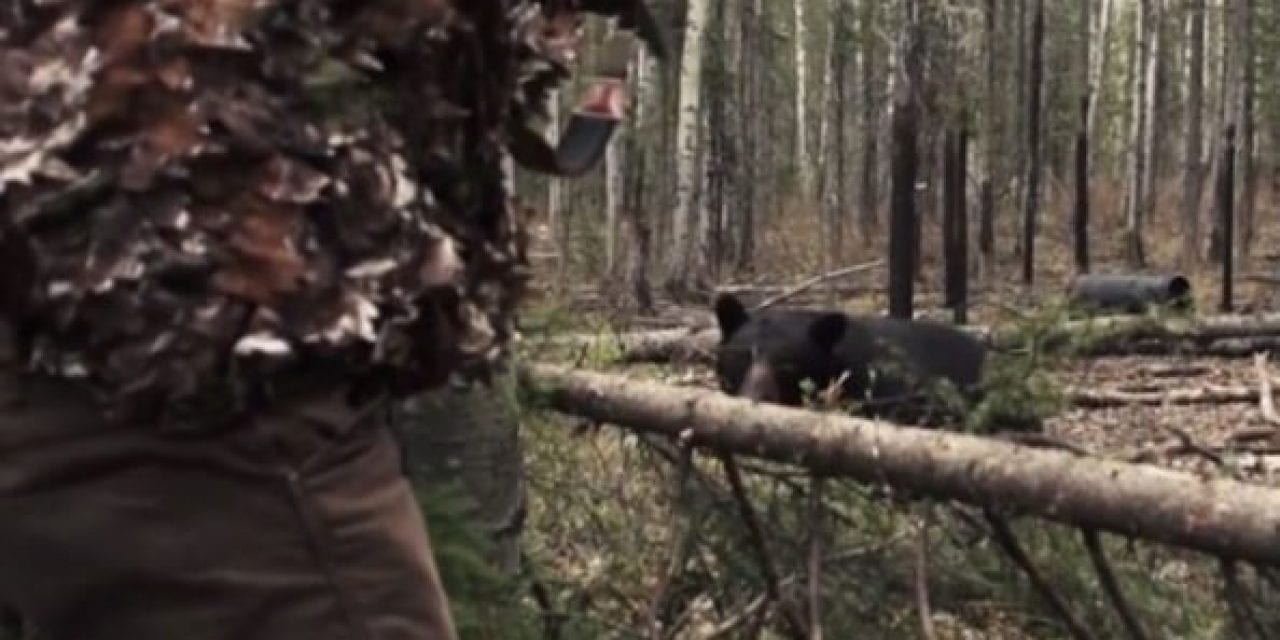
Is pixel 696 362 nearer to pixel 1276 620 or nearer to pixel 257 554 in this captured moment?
pixel 1276 620

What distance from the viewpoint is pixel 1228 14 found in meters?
39.4

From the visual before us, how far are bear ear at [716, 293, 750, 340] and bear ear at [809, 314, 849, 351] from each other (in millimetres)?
716

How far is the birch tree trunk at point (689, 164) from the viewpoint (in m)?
22.5

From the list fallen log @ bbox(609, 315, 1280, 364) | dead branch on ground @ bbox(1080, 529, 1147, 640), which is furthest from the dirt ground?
dead branch on ground @ bbox(1080, 529, 1147, 640)

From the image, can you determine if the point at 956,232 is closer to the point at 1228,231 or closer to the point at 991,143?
the point at 1228,231

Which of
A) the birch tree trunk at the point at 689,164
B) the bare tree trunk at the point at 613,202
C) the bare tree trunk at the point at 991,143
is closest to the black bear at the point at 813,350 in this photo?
the birch tree trunk at the point at 689,164

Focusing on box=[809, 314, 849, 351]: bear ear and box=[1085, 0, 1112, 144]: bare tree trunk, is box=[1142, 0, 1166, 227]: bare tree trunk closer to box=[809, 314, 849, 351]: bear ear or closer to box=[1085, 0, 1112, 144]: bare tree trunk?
box=[1085, 0, 1112, 144]: bare tree trunk

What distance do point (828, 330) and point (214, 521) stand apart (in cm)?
889

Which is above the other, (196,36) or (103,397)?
(196,36)

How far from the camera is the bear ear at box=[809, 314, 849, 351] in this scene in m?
10.6

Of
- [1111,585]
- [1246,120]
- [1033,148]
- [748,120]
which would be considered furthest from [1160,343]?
[748,120]

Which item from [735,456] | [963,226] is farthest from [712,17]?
[735,456]

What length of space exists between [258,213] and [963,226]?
22.1 meters

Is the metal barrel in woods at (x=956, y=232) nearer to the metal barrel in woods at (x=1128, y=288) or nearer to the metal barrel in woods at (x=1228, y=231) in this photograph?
the metal barrel in woods at (x=1128, y=288)
